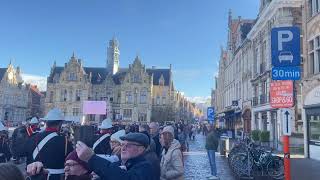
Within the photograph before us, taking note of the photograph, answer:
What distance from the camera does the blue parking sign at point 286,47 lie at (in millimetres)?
7031

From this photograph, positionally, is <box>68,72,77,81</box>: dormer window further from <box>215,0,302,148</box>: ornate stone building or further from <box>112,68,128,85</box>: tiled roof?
<box>215,0,302,148</box>: ornate stone building

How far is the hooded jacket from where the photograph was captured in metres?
5.15

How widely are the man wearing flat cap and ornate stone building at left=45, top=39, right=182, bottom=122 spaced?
65.0 meters

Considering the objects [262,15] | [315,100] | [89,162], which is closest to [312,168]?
[315,100]

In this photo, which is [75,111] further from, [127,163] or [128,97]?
[127,163]

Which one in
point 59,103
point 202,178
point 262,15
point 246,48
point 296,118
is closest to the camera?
point 202,178

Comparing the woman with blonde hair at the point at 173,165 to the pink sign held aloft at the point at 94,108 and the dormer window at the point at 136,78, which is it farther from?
the dormer window at the point at 136,78

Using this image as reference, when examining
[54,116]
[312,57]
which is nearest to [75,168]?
[54,116]

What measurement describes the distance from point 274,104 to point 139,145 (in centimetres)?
431

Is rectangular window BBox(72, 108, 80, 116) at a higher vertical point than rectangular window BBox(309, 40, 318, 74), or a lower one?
lower

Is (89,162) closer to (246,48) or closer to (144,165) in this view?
(144,165)

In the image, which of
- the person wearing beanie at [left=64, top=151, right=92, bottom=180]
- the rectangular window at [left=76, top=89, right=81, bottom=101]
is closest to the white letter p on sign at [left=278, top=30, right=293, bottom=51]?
the person wearing beanie at [left=64, top=151, right=92, bottom=180]

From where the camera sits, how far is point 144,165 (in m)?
3.54

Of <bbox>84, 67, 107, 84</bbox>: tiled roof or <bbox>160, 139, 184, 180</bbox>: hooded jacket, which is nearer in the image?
<bbox>160, 139, 184, 180</bbox>: hooded jacket
